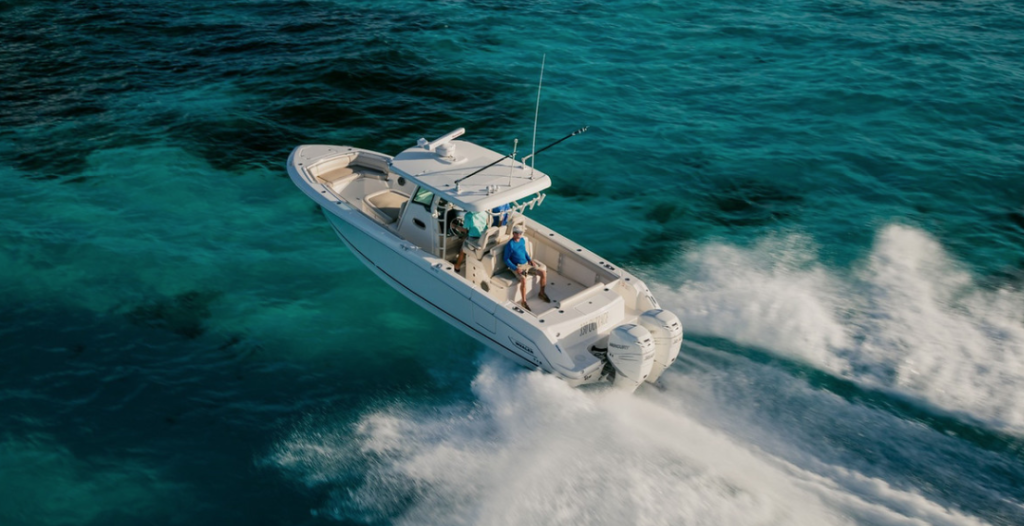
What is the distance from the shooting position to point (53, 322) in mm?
13047

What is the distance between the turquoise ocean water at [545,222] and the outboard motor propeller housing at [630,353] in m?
0.43

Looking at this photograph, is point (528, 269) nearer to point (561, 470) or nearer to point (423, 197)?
point (423, 197)

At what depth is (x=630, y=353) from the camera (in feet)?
35.1

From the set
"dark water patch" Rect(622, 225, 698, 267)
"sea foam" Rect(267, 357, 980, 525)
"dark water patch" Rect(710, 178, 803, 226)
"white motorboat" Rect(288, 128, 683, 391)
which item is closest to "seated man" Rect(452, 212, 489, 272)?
"white motorboat" Rect(288, 128, 683, 391)

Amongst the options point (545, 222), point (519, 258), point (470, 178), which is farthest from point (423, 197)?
point (545, 222)

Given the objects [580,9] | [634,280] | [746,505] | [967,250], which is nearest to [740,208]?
[967,250]

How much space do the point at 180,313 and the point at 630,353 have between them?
25.9 feet

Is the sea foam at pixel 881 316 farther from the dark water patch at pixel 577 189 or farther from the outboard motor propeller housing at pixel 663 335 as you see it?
the dark water patch at pixel 577 189

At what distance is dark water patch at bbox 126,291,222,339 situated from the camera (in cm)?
1304

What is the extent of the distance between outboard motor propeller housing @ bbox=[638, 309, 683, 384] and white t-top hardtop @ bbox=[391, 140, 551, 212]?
2618 millimetres

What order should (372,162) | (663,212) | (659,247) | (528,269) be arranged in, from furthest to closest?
(663,212), (659,247), (372,162), (528,269)

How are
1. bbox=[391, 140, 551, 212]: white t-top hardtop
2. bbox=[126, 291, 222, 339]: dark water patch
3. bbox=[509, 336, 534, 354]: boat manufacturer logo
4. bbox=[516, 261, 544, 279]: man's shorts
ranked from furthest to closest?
bbox=[126, 291, 222, 339]: dark water patch
bbox=[516, 261, 544, 279]: man's shorts
bbox=[391, 140, 551, 212]: white t-top hardtop
bbox=[509, 336, 534, 354]: boat manufacturer logo

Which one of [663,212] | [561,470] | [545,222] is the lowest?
[561,470]

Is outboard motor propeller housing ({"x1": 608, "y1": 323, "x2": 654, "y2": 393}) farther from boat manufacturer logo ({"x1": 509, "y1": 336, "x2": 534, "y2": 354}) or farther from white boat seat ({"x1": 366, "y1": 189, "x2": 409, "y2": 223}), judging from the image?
white boat seat ({"x1": 366, "y1": 189, "x2": 409, "y2": 223})
